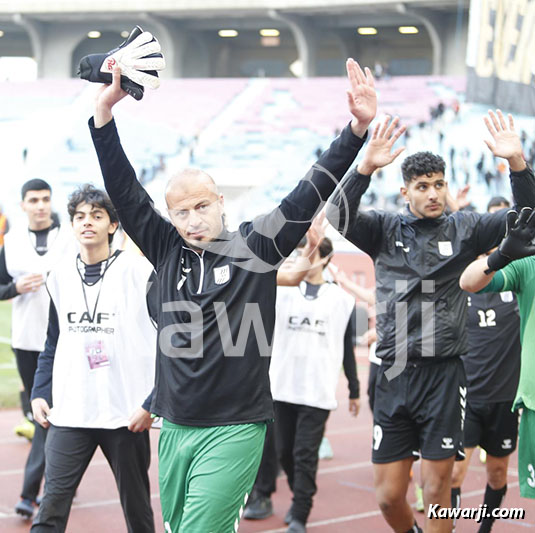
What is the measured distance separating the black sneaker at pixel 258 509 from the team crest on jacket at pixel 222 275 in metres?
3.34

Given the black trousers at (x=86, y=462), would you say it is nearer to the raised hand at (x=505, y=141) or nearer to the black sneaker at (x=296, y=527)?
the black sneaker at (x=296, y=527)

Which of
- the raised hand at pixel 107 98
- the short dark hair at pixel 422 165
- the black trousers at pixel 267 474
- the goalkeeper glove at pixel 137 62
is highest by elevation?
the goalkeeper glove at pixel 137 62

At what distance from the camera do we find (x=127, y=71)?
3553 mm

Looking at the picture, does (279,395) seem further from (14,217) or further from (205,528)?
(14,217)

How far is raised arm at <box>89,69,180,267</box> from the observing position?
12.1ft

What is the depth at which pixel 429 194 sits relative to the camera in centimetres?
521

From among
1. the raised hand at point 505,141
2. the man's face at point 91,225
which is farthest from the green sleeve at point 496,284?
the man's face at point 91,225

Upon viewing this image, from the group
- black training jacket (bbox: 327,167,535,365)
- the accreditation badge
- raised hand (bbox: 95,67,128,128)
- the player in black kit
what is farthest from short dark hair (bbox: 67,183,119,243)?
the player in black kit

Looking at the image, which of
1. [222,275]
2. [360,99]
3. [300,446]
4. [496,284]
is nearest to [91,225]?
[222,275]

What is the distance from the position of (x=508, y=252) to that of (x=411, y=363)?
3.53 ft

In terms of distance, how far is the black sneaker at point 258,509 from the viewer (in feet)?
21.7

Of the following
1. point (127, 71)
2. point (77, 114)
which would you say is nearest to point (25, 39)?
point (77, 114)

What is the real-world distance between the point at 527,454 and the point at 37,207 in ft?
14.0

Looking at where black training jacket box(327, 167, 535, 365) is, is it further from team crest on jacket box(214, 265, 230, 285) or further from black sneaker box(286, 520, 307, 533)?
black sneaker box(286, 520, 307, 533)
